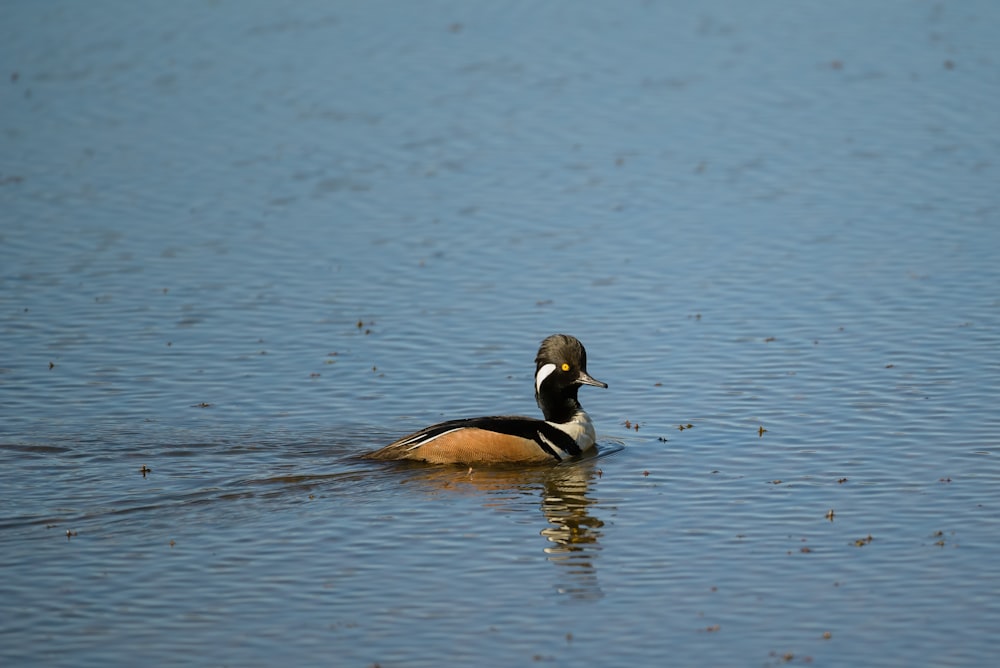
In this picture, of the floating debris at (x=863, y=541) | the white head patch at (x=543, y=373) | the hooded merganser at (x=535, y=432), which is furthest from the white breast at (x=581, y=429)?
the floating debris at (x=863, y=541)

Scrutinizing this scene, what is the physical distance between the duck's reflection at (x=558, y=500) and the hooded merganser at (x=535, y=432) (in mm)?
152

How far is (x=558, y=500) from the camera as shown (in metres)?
14.0

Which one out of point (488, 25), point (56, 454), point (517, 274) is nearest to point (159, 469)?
point (56, 454)

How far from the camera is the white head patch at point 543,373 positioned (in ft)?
51.7

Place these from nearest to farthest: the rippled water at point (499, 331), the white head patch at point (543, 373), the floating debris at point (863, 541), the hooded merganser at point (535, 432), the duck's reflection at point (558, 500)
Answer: the rippled water at point (499, 331) → the duck's reflection at point (558, 500) → the floating debris at point (863, 541) → the hooded merganser at point (535, 432) → the white head patch at point (543, 373)

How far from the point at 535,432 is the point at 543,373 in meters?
0.87

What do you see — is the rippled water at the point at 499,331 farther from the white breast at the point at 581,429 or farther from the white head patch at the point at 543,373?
the white head patch at the point at 543,373

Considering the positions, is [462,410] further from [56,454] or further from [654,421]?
[56,454]

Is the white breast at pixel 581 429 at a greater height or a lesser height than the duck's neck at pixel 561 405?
lesser

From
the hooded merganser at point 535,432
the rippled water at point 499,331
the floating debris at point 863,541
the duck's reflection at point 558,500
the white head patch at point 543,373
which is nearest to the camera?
the rippled water at point 499,331

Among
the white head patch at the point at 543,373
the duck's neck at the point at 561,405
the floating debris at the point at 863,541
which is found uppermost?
the white head patch at the point at 543,373

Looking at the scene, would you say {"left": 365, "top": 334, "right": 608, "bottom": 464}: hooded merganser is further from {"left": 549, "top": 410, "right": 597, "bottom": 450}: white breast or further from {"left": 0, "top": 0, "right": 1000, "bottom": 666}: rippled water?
{"left": 0, "top": 0, "right": 1000, "bottom": 666}: rippled water

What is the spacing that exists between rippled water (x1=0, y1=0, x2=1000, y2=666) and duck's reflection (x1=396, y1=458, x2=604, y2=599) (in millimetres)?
49

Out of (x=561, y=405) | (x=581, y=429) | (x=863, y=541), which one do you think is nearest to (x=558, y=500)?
(x=581, y=429)
